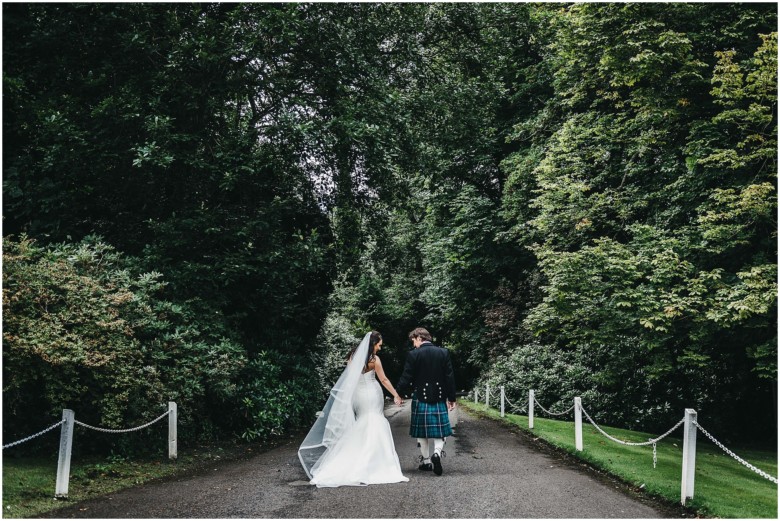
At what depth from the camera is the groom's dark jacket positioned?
9.55 metres

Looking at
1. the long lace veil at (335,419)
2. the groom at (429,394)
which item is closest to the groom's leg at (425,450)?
the groom at (429,394)

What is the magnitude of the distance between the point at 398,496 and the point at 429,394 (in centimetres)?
220

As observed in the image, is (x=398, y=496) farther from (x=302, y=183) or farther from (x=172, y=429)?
(x=302, y=183)

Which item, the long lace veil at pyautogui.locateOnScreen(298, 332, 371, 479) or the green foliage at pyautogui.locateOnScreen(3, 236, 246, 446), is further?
the long lace veil at pyautogui.locateOnScreen(298, 332, 371, 479)

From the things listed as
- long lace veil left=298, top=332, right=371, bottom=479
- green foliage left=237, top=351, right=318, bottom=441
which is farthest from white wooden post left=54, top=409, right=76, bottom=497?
green foliage left=237, top=351, right=318, bottom=441

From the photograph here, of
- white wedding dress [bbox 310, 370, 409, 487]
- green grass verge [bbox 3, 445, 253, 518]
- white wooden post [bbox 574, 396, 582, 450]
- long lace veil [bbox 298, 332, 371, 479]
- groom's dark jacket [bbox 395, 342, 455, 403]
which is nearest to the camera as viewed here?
green grass verge [bbox 3, 445, 253, 518]

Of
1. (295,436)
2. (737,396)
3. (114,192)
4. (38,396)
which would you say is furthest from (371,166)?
(737,396)

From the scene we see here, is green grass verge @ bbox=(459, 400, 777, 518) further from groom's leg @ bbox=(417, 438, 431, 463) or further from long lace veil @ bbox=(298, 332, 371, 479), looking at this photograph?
long lace veil @ bbox=(298, 332, 371, 479)

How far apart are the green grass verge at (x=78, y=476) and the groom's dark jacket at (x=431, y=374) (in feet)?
13.5

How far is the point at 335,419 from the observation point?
933 centimetres

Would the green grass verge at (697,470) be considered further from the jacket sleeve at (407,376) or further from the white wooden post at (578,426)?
the jacket sleeve at (407,376)

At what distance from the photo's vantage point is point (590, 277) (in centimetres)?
1512

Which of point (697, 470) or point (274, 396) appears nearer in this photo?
point (697, 470)

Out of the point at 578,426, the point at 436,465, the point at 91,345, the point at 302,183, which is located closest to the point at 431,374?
A: the point at 436,465
